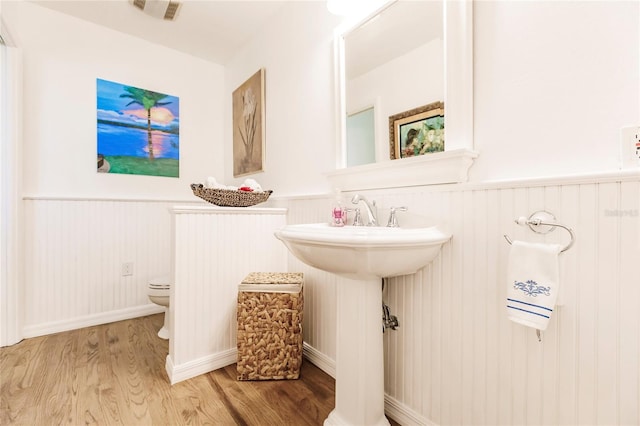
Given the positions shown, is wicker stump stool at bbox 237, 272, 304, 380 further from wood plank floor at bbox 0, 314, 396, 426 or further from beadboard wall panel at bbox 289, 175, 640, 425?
beadboard wall panel at bbox 289, 175, 640, 425

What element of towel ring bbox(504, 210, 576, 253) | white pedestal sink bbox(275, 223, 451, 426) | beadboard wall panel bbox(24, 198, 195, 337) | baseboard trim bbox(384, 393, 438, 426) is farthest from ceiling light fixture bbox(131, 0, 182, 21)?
baseboard trim bbox(384, 393, 438, 426)

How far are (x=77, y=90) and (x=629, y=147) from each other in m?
3.03

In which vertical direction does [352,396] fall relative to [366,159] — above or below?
below

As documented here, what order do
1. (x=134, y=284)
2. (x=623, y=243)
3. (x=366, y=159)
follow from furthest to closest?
1. (x=134, y=284)
2. (x=366, y=159)
3. (x=623, y=243)

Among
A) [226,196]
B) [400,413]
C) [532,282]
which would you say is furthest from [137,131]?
[532,282]

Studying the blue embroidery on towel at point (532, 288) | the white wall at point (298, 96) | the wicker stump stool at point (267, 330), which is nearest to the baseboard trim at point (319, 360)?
the wicker stump stool at point (267, 330)

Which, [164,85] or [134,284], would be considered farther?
[164,85]

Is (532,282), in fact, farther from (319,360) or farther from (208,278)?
(208,278)

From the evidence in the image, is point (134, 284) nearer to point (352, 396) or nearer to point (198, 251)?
point (198, 251)

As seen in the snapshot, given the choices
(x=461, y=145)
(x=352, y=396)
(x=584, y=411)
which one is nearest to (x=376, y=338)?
(x=352, y=396)

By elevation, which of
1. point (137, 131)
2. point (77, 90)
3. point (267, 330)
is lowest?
point (267, 330)

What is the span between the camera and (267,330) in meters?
1.51

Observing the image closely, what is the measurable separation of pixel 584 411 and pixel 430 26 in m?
1.32

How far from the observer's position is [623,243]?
2.38 feet
